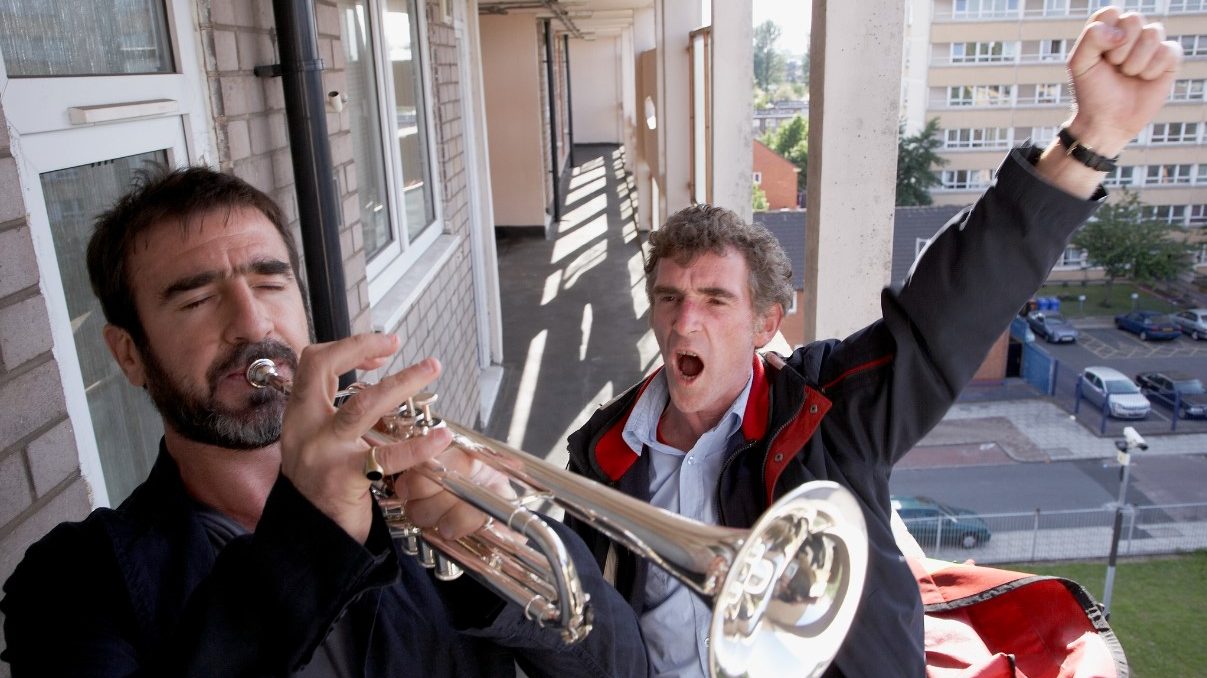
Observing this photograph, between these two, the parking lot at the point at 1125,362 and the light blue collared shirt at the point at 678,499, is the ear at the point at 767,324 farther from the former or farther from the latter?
the parking lot at the point at 1125,362

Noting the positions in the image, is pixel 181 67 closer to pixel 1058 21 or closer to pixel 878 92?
pixel 878 92

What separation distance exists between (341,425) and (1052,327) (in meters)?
19.3

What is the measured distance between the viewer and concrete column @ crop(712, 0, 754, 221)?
504cm

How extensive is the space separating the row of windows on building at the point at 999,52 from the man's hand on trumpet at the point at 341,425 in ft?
53.4

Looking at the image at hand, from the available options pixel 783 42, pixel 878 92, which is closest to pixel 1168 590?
pixel 878 92

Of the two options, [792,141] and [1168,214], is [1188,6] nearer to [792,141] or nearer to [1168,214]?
[1168,214]

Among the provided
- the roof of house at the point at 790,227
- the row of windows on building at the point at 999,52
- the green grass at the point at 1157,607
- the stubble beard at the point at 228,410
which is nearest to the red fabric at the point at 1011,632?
the stubble beard at the point at 228,410

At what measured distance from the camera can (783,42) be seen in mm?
78188

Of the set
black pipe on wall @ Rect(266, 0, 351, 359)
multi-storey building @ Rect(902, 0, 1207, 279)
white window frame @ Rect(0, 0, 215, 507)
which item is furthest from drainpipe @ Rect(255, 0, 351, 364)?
multi-storey building @ Rect(902, 0, 1207, 279)

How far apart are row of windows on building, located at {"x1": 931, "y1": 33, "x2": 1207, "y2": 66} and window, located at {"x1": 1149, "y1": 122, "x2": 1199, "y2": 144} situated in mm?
2038

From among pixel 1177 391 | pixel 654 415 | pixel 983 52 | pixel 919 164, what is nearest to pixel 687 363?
pixel 654 415

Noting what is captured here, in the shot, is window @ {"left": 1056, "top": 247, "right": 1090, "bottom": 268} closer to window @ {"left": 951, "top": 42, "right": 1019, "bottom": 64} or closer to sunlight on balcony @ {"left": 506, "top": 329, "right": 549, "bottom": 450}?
window @ {"left": 951, "top": 42, "right": 1019, "bottom": 64}

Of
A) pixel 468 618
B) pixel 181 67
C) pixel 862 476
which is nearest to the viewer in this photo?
pixel 468 618

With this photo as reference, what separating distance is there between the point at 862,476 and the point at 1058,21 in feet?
58.1
